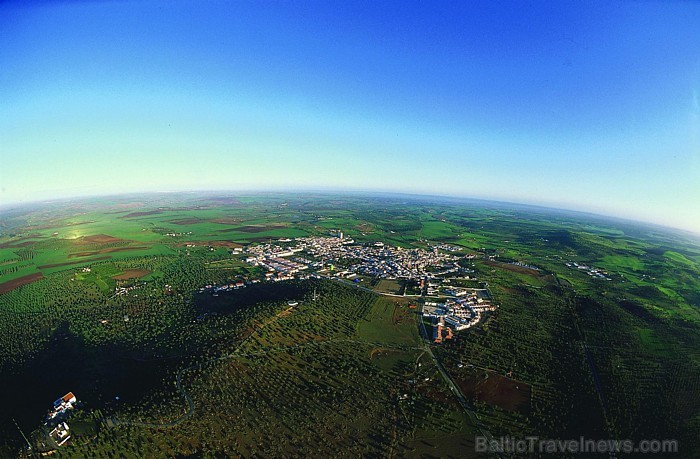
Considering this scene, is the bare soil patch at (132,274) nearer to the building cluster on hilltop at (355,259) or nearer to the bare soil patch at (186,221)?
the building cluster on hilltop at (355,259)

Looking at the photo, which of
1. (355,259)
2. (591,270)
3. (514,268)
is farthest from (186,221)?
(591,270)

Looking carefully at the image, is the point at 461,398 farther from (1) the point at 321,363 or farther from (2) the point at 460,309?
(2) the point at 460,309

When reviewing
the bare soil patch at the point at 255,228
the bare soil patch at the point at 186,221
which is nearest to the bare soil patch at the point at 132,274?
the bare soil patch at the point at 255,228

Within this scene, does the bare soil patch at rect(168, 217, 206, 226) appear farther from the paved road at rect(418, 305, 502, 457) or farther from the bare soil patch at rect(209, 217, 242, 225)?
the paved road at rect(418, 305, 502, 457)

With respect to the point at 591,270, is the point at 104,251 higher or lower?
lower

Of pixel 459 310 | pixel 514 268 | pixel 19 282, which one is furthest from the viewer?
pixel 514 268

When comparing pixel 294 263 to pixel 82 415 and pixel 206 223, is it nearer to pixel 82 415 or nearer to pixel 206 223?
pixel 82 415
